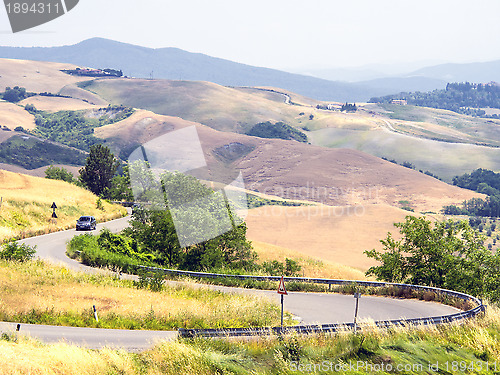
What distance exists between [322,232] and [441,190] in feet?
277

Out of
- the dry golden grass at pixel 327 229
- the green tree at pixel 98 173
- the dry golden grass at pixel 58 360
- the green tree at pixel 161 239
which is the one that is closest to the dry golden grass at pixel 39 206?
the green tree at pixel 98 173

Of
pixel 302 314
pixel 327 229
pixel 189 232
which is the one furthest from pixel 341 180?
pixel 302 314

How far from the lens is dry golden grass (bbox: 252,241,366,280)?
4419 centimetres

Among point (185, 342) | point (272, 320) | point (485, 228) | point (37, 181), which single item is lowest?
point (485, 228)

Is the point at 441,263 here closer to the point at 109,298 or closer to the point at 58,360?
the point at 109,298

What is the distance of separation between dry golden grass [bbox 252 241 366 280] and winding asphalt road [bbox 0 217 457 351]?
19375mm

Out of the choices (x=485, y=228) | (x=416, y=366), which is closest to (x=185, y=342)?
(x=416, y=366)

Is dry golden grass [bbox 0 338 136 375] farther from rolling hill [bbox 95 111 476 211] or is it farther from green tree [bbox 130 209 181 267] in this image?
rolling hill [bbox 95 111 476 211]

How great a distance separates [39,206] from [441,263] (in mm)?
38306

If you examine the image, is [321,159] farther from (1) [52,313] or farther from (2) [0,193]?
(1) [52,313]

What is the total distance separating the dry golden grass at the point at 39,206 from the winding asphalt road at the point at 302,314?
45.9 ft

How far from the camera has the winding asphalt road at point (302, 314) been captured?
47.8ft

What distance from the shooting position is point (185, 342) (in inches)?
510

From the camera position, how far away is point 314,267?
49656 mm
